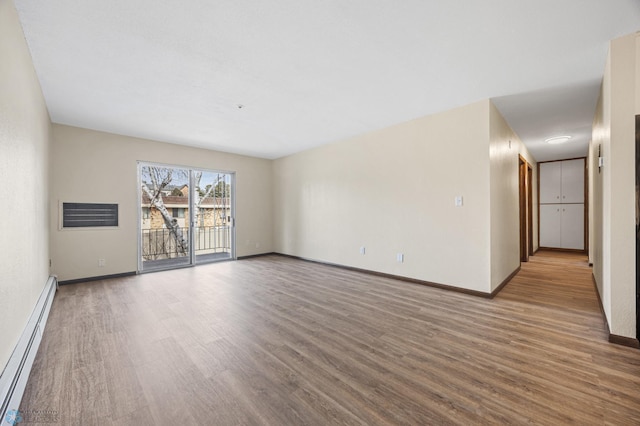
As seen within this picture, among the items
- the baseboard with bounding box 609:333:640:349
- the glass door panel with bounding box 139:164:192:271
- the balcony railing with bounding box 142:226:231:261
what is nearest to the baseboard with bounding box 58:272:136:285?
the glass door panel with bounding box 139:164:192:271

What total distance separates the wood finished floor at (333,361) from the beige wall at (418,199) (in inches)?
23.3

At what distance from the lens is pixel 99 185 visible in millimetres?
4500

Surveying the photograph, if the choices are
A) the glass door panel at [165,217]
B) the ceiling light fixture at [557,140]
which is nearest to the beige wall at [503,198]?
the ceiling light fixture at [557,140]

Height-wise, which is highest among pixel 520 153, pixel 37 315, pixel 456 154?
pixel 520 153

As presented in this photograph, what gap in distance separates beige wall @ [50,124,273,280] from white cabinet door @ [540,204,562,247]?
8871 millimetres

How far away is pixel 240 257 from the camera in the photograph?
636 cm

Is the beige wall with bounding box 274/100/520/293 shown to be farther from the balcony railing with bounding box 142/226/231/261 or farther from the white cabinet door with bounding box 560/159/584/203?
Answer: the white cabinet door with bounding box 560/159/584/203

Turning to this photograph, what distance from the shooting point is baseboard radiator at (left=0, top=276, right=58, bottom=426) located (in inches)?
55.8

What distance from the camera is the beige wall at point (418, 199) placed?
3451 millimetres

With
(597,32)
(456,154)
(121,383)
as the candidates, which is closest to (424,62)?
(597,32)

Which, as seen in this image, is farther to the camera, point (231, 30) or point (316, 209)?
point (316, 209)

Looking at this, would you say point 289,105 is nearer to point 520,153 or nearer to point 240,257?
point 240,257

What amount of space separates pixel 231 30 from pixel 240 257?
5135 mm

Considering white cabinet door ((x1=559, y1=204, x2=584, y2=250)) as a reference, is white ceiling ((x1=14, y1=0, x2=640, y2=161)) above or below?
above
